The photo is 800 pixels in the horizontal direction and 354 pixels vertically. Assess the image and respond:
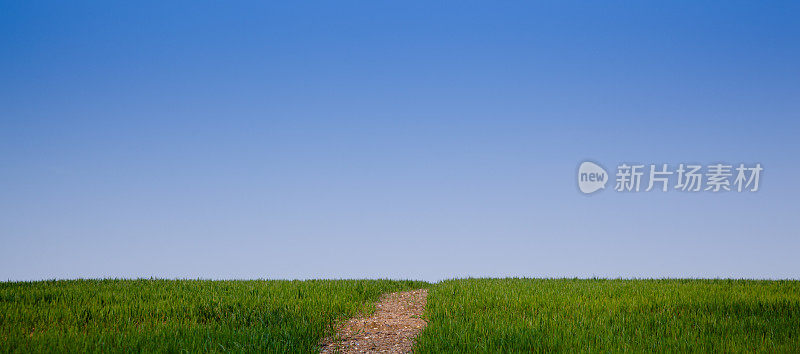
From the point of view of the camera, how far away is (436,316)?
1133 centimetres

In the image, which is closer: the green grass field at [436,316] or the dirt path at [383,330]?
the green grass field at [436,316]

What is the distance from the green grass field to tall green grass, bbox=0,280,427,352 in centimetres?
3

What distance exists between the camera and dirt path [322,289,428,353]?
9.77 m

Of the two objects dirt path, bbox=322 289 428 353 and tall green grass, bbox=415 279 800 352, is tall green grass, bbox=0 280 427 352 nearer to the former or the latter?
dirt path, bbox=322 289 428 353

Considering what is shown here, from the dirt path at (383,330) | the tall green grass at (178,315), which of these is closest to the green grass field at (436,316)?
the tall green grass at (178,315)

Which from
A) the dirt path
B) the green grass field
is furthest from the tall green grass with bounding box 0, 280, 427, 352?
the dirt path

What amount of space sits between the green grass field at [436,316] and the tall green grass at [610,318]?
1.3 inches

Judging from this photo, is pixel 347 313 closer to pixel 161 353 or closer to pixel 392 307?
pixel 392 307

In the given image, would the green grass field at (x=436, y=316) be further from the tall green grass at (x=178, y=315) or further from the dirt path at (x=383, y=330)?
the dirt path at (x=383, y=330)

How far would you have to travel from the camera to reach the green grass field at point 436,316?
9.10 metres

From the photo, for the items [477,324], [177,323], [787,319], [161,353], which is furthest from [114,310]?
[787,319]

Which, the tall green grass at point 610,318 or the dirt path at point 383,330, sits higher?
the tall green grass at point 610,318

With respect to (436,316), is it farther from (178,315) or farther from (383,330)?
(178,315)

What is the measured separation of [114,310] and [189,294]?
2073 mm
